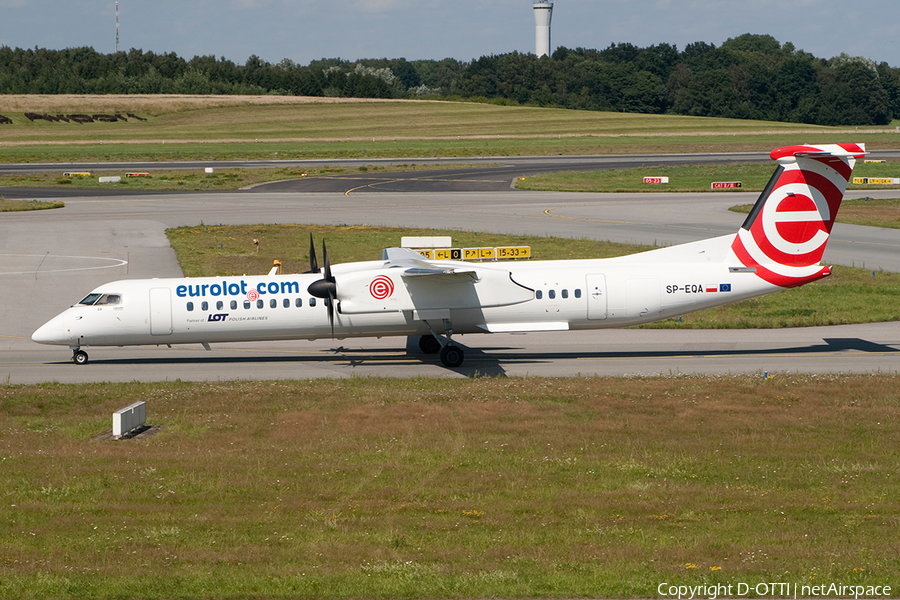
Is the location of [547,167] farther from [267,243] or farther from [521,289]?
[521,289]

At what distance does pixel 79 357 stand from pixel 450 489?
60.2 ft

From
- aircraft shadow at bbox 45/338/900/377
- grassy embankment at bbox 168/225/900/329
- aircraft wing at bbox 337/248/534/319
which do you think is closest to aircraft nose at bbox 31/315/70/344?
aircraft shadow at bbox 45/338/900/377

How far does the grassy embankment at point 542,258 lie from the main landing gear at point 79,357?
12.3m

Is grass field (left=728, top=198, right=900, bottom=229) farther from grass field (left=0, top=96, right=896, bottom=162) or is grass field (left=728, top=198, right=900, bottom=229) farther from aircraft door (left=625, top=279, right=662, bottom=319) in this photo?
grass field (left=0, top=96, right=896, bottom=162)

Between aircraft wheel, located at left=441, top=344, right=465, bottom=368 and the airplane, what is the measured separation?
0.04 m

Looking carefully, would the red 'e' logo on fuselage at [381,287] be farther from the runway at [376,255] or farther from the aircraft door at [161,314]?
the aircraft door at [161,314]

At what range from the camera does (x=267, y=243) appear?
51438 millimetres

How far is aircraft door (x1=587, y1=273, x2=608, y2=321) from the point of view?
94.1 ft

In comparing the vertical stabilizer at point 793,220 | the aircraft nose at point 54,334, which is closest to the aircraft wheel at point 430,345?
the vertical stabilizer at point 793,220

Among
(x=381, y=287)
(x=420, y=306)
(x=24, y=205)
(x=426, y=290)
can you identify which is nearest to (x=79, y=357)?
(x=381, y=287)

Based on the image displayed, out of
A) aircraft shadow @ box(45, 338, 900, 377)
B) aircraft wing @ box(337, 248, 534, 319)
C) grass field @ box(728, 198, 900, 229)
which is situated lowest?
aircraft shadow @ box(45, 338, 900, 377)

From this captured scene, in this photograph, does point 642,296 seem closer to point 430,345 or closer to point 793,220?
point 793,220

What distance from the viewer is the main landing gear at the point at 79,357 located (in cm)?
2938

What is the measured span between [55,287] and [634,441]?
30.3 meters
